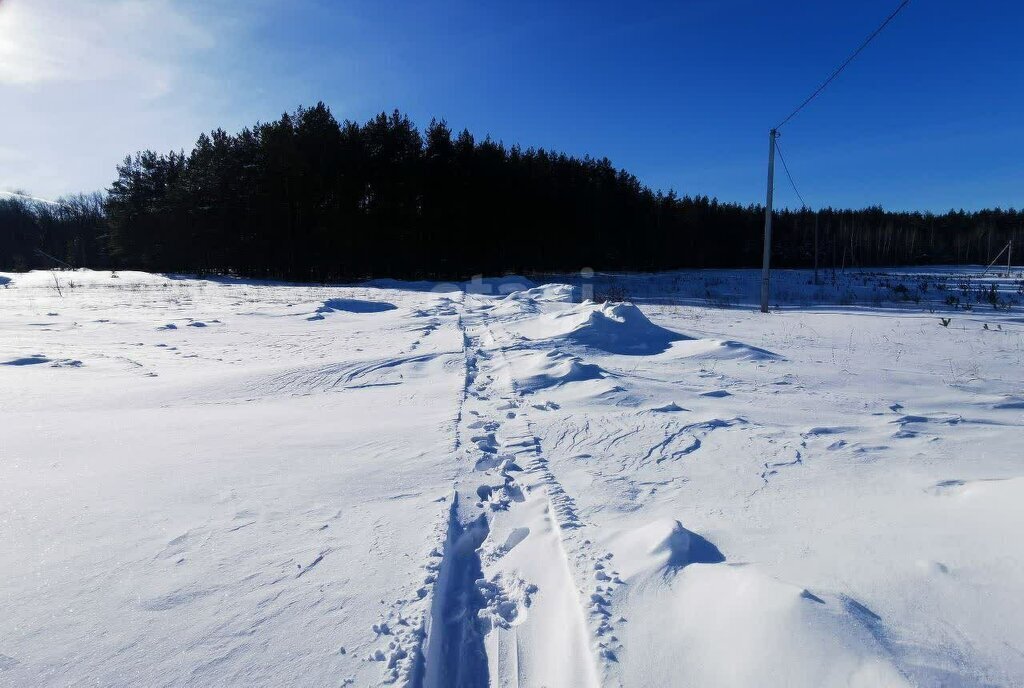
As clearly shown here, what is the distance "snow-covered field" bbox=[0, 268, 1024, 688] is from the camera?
5.20 ft

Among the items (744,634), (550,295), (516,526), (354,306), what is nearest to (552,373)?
(516,526)

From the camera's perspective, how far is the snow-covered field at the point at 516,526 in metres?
1.58

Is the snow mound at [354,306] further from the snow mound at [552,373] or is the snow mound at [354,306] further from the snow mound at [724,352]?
the snow mound at [724,352]

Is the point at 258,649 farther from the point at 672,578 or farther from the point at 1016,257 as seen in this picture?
the point at 1016,257

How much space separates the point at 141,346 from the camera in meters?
7.43

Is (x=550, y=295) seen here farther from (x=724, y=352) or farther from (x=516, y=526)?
(x=516, y=526)

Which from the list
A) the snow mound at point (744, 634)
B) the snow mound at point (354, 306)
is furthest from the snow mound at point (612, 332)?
the snow mound at point (354, 306)

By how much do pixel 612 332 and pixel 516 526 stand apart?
5.49m

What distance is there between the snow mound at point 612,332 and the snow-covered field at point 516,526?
1588 millimetres

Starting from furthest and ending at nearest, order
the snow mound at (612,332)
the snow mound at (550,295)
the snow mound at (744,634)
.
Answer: the snow mound at (550,295)
the snow mound at (612,332)
the snow mound at (744,634)

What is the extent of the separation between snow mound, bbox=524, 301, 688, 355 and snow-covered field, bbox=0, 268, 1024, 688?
1.59 metres

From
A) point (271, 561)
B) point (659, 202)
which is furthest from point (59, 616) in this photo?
point (659, 202)

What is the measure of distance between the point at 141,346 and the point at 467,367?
5.34 m

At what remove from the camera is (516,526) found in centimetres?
252
